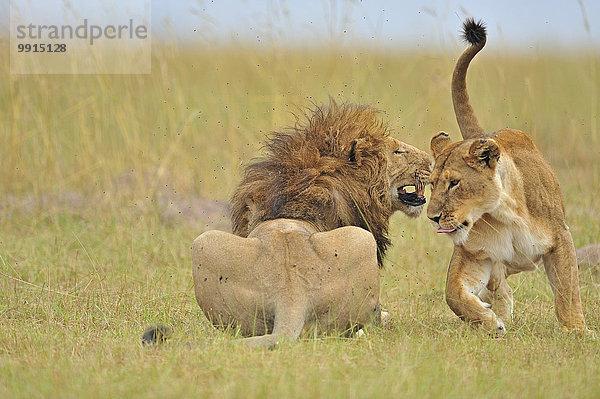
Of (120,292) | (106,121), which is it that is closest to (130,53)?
(106,121)

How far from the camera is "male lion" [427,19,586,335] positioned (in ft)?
13.0

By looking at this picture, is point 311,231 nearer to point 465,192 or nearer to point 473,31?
point 465,192

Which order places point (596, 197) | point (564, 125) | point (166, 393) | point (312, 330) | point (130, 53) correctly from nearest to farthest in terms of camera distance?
point (166, 393) < point (312, 330) < point (596, 197) < point (130, 53) < point (564, 125)

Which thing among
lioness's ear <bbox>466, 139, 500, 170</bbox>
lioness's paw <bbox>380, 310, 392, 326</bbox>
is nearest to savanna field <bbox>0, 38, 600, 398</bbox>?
lioness's paw <bbox>380, 310, 392, 326</bbox>

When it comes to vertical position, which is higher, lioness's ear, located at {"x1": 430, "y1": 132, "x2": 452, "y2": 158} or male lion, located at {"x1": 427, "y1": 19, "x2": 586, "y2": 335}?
lioness's ear, located at {"x1": 430, "y1": 132, "x2": 452, "y2": 158}

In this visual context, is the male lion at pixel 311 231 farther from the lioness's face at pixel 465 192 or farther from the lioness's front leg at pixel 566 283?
the lioness's front leg at pixel 566 283

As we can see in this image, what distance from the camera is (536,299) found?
511 cm

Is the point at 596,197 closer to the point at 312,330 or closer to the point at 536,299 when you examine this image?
the point at 536,299

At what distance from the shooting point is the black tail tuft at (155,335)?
11.6 ft

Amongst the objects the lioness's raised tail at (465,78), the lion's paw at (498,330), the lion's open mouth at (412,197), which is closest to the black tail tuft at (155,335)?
the lion's paw at (498,330)

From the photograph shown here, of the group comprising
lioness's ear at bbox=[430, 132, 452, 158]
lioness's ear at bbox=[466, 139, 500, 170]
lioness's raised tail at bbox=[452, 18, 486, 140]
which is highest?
lioness's raised tail at bbox=[452, 18, 486, 140]

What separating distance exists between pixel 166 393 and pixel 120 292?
2201 millimetres

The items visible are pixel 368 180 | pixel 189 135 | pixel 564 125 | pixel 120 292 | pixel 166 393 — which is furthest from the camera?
pixel 564 125

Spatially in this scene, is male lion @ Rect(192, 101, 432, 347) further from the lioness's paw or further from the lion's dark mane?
the lioness's paw
